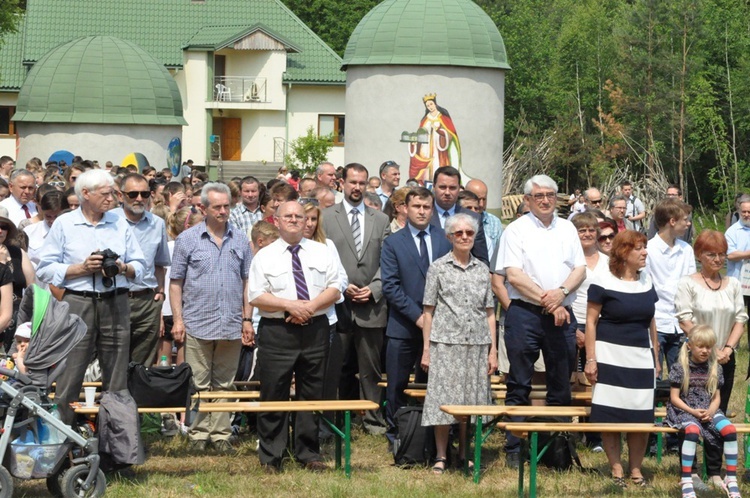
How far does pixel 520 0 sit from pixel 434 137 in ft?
136

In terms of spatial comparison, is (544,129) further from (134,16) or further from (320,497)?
(320,497)

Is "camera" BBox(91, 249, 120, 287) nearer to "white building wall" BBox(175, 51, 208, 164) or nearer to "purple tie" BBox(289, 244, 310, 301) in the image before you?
"purple tie" BBox(289, 244, 310, 301)

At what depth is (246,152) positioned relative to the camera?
53.5m

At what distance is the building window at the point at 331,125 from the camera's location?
173ft

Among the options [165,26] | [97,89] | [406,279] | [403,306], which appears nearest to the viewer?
[403,306]

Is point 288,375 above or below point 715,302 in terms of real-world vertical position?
below

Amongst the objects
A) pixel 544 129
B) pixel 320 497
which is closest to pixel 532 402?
pixel 320 497

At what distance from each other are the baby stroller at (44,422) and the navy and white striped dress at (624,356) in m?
3.45

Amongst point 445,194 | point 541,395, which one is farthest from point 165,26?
point 541,395

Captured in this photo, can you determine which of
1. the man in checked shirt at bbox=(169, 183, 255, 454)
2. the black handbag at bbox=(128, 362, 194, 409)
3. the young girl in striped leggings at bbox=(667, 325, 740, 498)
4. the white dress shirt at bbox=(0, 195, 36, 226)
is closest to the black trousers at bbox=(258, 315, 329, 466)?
the black handbag at bbox=(128, 362, 194, 409)

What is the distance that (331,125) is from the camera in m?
52.9

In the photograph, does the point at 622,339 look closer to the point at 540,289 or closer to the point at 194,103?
the point at 540,289

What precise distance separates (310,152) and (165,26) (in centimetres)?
1075

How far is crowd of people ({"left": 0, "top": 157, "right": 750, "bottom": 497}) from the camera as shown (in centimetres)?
847
